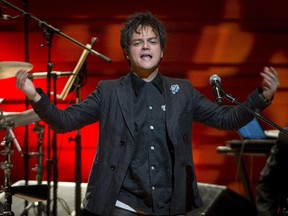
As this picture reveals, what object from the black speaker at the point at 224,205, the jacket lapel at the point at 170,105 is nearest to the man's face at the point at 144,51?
the jacket lapel at the point at 170,105

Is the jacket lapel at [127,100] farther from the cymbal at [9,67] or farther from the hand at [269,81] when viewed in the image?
the cymbal at [9,67]

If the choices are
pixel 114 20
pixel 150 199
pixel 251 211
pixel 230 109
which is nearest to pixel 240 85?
pixel 114 20

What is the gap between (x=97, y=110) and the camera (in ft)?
7.44

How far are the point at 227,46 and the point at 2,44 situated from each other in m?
2.25

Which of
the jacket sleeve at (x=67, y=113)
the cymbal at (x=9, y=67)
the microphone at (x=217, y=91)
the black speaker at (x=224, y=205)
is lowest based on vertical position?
the black speaker at (x=224, y=205)

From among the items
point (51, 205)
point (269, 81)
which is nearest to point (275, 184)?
point (269, 81)

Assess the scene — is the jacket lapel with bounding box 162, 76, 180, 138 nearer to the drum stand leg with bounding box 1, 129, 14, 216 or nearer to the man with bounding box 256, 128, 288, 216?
the man with bounding box 256, 128, 288, 216

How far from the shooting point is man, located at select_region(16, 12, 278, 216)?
2109 mm

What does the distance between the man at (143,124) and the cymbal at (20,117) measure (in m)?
1.37

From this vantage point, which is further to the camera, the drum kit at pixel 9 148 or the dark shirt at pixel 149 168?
the drum kit at pixel 9 148

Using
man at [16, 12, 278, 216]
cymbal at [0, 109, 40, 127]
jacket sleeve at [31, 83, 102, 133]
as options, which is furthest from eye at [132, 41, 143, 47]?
cymbal at [0, 109, 40, 127]

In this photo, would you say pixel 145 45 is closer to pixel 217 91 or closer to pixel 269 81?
pixel 217 91

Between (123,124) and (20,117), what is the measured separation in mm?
1570

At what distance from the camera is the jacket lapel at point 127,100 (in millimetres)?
2174
